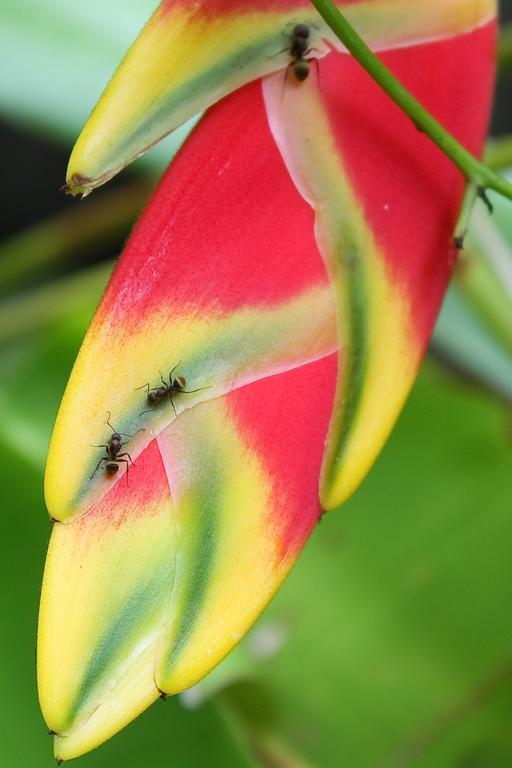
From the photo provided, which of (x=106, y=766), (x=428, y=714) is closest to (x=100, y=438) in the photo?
(x=106, y=766)

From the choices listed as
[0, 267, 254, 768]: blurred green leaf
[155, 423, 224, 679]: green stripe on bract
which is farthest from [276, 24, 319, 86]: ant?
[0, 267, 254, 768]: blurred green leaf

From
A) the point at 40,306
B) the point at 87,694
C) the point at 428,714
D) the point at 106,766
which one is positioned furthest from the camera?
the point at 40,306

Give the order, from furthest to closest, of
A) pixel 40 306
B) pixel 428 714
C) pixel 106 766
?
pixel 40 306
pixel 428 714
pixel 106 766

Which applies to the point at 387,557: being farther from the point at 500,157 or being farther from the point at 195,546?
→ the point at 195,546

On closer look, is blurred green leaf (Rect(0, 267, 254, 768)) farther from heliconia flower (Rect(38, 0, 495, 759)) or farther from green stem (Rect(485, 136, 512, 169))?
green stem (Rect(485, 136, 512, 169))

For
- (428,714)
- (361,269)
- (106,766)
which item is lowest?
(428,714)

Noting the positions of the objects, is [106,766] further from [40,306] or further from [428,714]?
[40,306]

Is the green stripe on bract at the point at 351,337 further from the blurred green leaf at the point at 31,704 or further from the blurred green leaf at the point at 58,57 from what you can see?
the blurred green leaf at the point at 58,57
